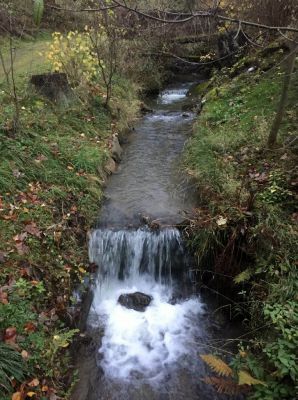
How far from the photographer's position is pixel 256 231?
4.91 meters

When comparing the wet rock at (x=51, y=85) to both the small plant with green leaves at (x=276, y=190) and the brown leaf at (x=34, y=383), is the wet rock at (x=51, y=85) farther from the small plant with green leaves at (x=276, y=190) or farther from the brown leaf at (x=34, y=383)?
the brown leaf at (x=34, y=383)

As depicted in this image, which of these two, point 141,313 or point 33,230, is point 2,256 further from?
point 141,313

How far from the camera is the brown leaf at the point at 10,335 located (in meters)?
3.47

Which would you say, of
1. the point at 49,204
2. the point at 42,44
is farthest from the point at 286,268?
the point at 42,44

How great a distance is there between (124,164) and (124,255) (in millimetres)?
3102

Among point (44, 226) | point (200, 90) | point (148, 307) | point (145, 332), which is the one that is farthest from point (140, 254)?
point (200, 90)

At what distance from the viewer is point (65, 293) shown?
4781 mm

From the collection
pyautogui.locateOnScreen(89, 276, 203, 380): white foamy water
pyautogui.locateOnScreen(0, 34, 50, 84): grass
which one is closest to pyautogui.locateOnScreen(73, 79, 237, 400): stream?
pyautogui.locateOnScreen(89, 276, 203, 380): white foamy water

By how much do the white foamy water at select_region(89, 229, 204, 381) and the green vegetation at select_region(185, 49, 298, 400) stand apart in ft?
2.21

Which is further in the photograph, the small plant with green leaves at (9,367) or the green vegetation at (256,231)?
the green vegetation at (256,231)

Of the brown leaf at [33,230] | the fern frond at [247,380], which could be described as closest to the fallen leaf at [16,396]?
the fern frond at [247,380]

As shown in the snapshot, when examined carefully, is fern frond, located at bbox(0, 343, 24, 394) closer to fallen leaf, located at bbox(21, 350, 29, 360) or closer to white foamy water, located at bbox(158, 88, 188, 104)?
fallen leaf, located at bbox(21, 350, 29, 360)

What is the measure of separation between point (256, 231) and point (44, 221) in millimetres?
3060

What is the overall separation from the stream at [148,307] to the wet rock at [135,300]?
0.07m
